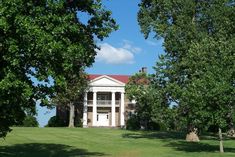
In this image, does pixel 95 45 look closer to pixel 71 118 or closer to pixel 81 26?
pixel 81 26

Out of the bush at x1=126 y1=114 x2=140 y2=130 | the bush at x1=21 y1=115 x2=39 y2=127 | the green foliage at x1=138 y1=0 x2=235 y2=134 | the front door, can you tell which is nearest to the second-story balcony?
the front door

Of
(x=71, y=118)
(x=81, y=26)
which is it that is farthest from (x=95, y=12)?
(x=71, y=118)

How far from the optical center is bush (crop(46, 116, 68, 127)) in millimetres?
83194

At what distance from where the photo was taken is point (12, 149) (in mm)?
32781

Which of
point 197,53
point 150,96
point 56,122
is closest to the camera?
point 197,53

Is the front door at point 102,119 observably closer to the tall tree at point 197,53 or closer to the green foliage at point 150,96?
the green foliage at point 150,96

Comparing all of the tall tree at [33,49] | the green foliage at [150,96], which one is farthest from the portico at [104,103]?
the tall tree at [33,49]

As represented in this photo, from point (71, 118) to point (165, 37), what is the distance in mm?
33139

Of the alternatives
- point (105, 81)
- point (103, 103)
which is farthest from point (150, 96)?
point (103, 103)

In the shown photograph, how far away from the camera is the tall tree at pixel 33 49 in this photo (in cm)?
1939

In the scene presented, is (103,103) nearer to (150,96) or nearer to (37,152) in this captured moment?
(150,96)

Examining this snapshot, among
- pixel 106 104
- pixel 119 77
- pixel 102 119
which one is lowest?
pixel 102 119

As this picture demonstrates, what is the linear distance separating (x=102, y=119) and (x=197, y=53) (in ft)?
197

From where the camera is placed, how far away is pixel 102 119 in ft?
308
